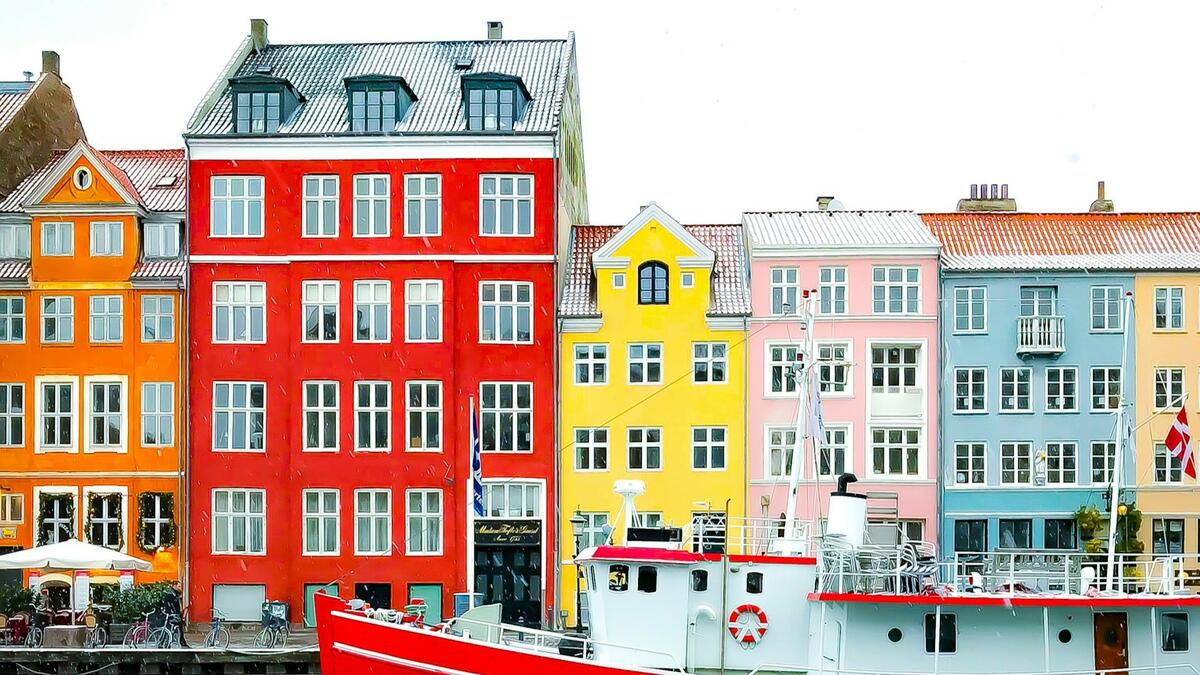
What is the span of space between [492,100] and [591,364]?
803cm

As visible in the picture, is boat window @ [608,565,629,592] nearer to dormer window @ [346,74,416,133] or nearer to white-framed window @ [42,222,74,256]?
dormer window @ [346,74,416,133]

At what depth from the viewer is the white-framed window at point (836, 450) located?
4731 cm

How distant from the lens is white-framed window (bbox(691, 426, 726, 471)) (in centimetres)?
4709

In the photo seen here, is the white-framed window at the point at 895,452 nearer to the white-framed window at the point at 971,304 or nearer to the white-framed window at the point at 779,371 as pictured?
the white-framed window at the point at 779,371

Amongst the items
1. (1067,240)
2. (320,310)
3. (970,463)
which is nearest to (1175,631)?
(970,463)

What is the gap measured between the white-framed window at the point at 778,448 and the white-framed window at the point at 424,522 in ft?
30.3

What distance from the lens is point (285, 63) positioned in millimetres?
51531

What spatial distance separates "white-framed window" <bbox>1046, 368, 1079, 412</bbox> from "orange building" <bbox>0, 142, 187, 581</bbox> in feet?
80.1

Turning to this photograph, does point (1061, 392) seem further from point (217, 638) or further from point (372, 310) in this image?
point (217, 638)

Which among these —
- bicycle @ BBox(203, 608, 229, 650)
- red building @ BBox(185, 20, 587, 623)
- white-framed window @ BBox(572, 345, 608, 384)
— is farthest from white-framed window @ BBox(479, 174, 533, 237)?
bicycle @ BBox(203, 608, 229, 650)

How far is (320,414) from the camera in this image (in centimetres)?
4725

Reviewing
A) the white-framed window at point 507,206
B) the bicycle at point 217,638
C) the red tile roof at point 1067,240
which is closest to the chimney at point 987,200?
the red tile roof at point 1067,240

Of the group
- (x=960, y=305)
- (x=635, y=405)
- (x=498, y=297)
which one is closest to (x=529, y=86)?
(x=498, y=297)

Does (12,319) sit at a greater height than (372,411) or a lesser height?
greater
